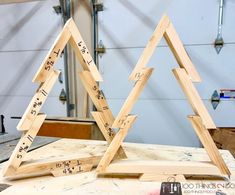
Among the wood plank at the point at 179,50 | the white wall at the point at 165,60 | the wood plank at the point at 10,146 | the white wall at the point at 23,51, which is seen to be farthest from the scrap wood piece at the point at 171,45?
the white wall at the point at 23,51

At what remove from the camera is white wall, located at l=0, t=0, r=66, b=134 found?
1814 mm

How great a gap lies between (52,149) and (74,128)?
18.2 inches

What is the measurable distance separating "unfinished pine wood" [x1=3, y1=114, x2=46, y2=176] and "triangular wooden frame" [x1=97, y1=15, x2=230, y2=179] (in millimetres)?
230

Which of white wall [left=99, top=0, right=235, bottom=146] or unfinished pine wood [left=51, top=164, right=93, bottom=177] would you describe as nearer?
unfinished pine wood [left=51, top=164, right=93, bottom=177]

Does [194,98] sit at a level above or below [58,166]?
above

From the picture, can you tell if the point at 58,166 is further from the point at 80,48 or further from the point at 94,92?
the point at 80,48

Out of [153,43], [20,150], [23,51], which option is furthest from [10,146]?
[23,51]

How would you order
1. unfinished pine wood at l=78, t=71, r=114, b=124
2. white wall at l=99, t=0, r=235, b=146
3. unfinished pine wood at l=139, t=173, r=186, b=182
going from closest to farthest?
1. unfinished pine wood at l=139, t=173, r=186, b=182
2. unfinished pine wood at l=78, t=71, r=114, b=124
3. white wall at l=99, t=0, r=235, b=146

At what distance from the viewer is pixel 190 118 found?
25.5 inches

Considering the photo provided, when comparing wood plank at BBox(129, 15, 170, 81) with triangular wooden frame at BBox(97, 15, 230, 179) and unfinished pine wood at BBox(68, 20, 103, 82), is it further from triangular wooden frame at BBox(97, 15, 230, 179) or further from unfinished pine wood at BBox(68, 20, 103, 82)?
unfinished pine wood at BBox(68, 20, 103, 82)

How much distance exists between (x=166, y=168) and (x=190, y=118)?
16 centimetres

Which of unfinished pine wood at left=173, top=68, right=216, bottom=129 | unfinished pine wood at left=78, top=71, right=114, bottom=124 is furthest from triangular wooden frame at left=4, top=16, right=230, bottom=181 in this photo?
unfinished pine wood at left=78, top=71, right=114, bottom=124

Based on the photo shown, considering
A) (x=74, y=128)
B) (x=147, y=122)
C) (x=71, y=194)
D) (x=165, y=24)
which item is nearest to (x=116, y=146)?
(x=71, y=194)

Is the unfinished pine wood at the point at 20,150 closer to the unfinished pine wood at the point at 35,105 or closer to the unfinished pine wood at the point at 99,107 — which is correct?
the unfinished pine wood at the point at 35,105
